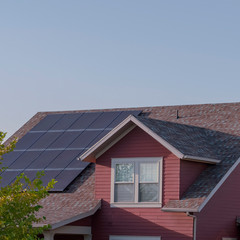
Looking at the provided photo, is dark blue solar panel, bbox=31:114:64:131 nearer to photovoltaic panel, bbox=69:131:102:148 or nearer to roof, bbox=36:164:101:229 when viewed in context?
photovoltaic panel, bbox=69:131:102:148

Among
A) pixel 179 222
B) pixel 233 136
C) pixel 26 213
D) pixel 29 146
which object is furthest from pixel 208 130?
pixel 26 213

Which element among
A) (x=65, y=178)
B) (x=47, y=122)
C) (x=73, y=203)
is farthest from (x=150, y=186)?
(x=47, y=122)

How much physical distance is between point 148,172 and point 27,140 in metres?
8.32

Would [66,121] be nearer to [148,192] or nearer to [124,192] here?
[124,192]

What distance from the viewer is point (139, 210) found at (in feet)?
79.7

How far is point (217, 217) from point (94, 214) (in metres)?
4.33

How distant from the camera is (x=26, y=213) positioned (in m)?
17.7

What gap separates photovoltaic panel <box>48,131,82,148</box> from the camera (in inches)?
1155

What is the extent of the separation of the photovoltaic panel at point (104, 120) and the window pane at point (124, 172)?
512cm

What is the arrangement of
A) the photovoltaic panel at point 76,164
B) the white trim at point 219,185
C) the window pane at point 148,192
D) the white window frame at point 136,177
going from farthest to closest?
1. the photovoltaic panel at point 76,164
2. the window pane at point 148,192
3. the white window frame at point 136,177
4. the white trim at point 219,185

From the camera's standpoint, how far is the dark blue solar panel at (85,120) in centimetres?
3069

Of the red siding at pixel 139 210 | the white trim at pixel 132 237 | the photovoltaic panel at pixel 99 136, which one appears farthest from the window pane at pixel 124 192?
the photovoltaic panel at pixel 99 136

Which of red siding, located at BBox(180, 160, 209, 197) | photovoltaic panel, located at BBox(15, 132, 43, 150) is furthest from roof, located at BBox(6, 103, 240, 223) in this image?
photovoltaic panel, located at BBox(15, 132, 43, 150)

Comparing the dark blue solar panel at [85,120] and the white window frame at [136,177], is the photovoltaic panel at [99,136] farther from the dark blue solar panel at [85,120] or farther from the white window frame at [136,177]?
the white window frame at [136,177]
